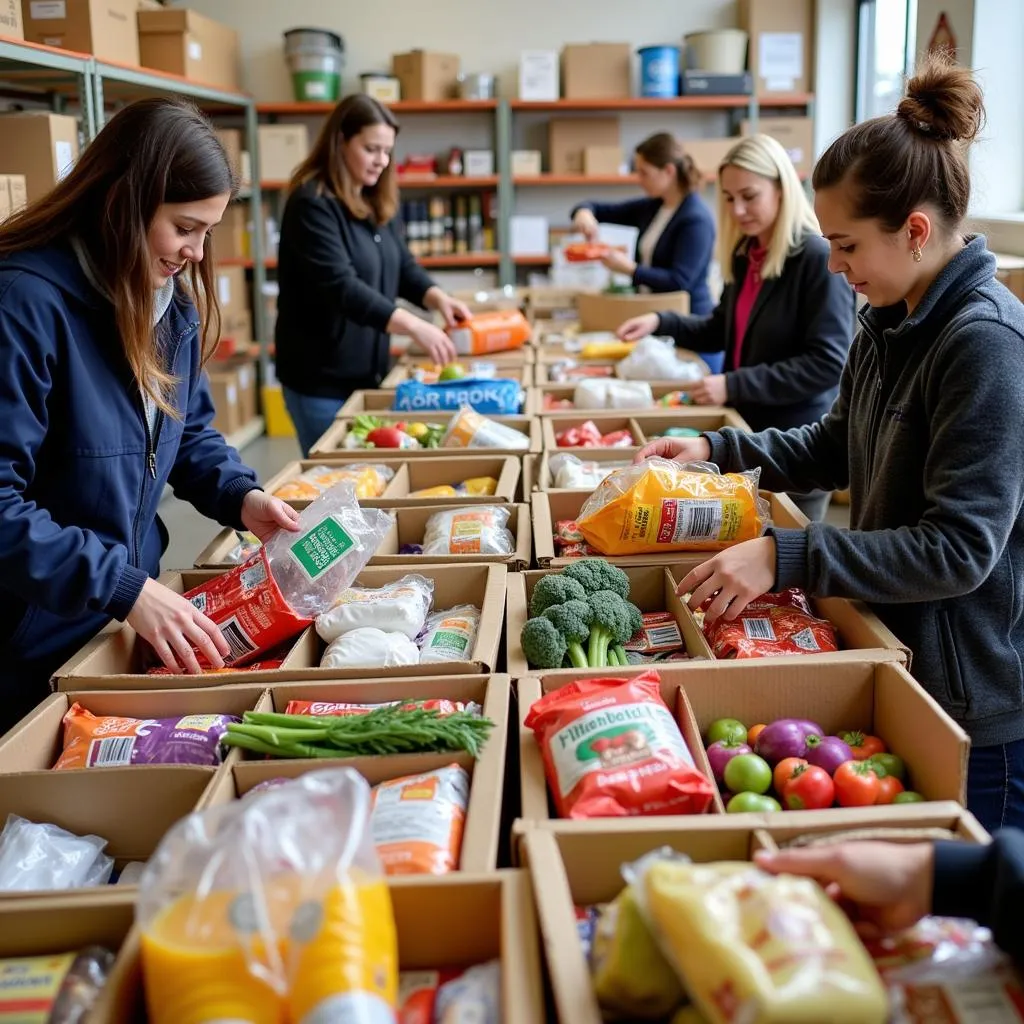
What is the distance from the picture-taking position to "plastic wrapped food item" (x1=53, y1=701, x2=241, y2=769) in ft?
4.83

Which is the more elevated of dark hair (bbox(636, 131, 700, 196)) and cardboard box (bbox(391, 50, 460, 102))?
cardboard box (bbox(391, 50, 460, 102))

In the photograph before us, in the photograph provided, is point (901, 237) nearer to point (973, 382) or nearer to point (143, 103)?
point (973, 382)

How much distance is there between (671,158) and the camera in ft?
16.0

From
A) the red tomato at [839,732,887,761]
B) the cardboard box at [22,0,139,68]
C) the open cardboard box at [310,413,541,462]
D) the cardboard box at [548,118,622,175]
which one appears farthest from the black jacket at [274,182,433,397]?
the cardboard box at [548,118,622,175]

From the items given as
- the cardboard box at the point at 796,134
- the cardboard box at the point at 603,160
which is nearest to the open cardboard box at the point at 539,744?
the cardboard box at the point at 603,160

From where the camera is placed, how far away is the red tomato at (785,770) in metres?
1.45

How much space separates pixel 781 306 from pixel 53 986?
8.26 feet

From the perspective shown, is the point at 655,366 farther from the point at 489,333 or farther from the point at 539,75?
the point at 539,75

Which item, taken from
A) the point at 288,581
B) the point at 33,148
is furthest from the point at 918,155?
the point at 33,148

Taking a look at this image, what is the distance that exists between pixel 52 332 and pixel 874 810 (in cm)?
127

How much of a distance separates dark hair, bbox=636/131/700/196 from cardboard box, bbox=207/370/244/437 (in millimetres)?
3148

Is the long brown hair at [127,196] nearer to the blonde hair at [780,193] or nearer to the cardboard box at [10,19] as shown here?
the blonde hair at [780,193]

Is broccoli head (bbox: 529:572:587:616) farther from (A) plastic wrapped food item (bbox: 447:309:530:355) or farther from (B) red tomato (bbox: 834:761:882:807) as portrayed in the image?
(A) plastic wrapped food item (bbox: 447:309:530:355)

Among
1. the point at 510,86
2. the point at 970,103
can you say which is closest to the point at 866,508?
the point at 970,103
